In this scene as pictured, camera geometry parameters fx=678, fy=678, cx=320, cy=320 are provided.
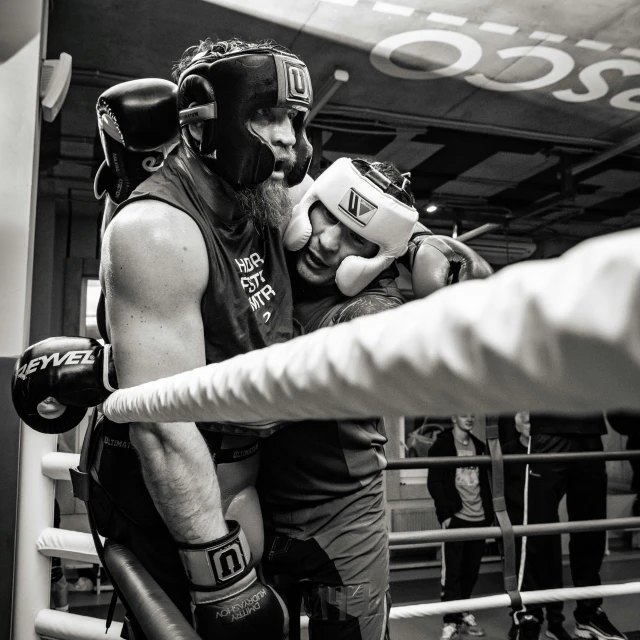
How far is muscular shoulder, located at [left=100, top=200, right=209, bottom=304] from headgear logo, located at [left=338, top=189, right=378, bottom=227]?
0.38m

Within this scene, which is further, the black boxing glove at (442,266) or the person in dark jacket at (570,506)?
the person in dark jacket at (570,506)

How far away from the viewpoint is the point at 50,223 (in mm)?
5781

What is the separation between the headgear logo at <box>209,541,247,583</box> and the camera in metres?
1.10

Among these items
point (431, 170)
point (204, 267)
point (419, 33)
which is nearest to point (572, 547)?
point (204, 267)

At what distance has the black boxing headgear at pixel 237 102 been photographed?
4.19ft

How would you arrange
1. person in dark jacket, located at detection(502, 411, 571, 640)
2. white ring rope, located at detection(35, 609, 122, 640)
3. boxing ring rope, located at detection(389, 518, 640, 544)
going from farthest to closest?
person in dark jacket, located at detection(502, 411, 571, 640), boxing ring rope, located at detection(389, 518, 640, 544), white ring rope, located at detection(35, 609, 122, 640)

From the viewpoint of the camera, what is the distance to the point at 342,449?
1371mm

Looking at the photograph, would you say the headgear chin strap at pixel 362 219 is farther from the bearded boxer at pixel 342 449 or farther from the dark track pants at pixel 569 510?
the dark track pants at pixel 569 510

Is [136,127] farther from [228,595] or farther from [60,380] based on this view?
[228,595]

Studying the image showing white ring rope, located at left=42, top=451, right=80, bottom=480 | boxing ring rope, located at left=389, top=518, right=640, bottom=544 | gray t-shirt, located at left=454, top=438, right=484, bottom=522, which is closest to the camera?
white ring rope, located at left=42, top=451, right=80, bottom=480

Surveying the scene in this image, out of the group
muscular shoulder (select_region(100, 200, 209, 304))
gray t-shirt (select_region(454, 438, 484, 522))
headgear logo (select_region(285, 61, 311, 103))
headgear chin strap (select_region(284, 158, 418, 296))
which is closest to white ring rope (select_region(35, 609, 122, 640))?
muscular shoulder (select_region(100, 200, 209, 304))

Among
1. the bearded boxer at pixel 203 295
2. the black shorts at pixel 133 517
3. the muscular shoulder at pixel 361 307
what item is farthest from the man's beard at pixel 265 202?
the black shorts at pixel 133 517

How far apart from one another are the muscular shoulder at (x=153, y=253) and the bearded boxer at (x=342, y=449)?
35cm

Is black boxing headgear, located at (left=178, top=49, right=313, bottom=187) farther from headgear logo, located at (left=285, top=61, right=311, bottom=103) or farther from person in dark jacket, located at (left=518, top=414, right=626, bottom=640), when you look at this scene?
person in dark jacket, located at (left=518, top=414, right=626, bottom=640)
